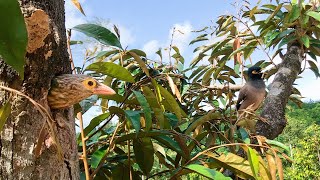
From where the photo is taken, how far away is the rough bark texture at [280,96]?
4.49 feet

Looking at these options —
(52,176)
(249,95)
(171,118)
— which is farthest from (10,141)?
(249,95)

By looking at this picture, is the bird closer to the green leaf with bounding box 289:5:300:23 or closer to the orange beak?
the green leaf with bounding box 289:5:300:23

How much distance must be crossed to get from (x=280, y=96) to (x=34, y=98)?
113 cm

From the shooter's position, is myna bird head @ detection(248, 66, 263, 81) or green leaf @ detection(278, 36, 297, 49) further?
myna bird head @ detection(248, 66, 263, 81)

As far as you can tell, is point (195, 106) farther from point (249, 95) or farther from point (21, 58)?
point (21, 58)

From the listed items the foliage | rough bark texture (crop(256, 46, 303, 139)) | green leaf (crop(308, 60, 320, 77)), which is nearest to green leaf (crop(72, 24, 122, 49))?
the foliage

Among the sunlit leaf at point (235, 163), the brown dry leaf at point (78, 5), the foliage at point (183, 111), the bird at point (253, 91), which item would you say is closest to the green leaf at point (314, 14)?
the foliage at point (183, 111)

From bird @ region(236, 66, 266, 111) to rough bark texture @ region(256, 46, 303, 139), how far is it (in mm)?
260

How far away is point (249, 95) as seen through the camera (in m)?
1.91

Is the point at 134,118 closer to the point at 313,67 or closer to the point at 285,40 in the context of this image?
the point at 285,40

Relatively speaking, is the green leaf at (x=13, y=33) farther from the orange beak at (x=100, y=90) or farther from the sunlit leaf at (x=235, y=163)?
the sunlit leaf at (x=235, y=163)

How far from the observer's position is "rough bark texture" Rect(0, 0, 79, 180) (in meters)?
0.51

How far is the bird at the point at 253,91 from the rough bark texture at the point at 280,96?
0.26 metres

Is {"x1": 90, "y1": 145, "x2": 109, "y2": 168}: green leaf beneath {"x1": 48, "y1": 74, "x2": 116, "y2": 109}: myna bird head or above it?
beneath
